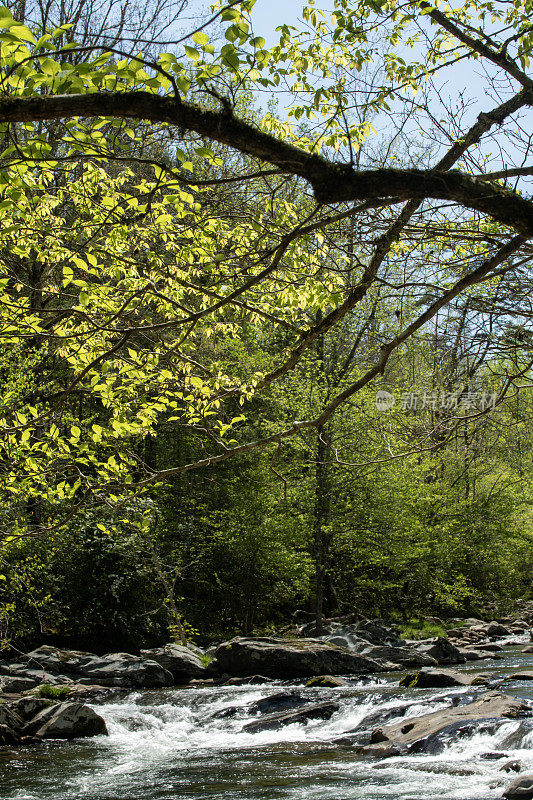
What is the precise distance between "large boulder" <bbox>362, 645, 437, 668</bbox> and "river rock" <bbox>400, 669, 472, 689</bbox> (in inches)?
92.0

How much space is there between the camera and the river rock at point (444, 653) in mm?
14469

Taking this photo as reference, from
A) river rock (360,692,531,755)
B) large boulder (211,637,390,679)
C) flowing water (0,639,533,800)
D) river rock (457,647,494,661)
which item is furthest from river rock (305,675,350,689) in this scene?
river rock (457,647,494,661)

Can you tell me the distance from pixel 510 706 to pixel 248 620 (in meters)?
10.4

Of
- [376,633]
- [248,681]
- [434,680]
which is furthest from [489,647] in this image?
[248,681]

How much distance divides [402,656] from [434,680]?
322 cm

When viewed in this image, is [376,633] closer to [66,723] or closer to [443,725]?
[443,725]

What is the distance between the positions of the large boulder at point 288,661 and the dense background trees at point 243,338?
172cm

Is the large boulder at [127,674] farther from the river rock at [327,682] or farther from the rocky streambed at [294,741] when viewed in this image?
the river rock at [327,682]

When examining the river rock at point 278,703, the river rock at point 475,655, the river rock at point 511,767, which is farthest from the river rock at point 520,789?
the river rock at point 475,655

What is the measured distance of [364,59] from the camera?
18.1 feet

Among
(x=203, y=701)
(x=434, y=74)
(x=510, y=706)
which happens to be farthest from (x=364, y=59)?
(x=203, y=701)

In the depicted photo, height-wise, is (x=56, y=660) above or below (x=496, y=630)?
above

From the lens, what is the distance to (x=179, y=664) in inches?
552

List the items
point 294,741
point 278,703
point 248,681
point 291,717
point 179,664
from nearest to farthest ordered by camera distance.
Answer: point 294,741 → point 291,717 → point 278,703 → point 248,681 → point 179,664
